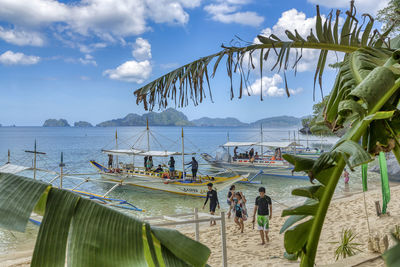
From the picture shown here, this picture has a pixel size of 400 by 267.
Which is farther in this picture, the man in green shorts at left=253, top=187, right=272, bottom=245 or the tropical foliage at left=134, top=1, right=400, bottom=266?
the man in green shorts at left=253, top=187, right=272, bottom=245

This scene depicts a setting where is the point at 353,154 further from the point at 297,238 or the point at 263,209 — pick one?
the point at 263,209

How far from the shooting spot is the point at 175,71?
2.73 metres

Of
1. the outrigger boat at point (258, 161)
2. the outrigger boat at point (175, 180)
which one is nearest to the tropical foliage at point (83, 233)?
the outrigger boat at point (175, 180)

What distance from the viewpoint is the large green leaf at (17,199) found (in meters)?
0.71

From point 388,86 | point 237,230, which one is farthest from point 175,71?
point 237,230

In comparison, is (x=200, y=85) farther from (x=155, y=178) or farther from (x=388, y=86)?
(x=155, y=178)

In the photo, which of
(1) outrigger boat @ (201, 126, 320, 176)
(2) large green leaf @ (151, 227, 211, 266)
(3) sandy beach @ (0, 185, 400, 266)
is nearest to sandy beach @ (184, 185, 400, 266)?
(3) sandy beach @ (0, 185, 400, 266)

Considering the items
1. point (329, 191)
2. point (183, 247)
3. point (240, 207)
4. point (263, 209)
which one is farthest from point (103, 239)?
point (240, 207)

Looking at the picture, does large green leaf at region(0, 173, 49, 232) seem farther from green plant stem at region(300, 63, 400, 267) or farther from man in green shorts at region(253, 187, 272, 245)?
man in green shorts at region(253, 187, 272, 245)

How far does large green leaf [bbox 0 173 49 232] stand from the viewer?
0.71 m

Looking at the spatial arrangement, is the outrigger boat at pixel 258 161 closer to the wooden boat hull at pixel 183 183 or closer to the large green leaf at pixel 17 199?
the wooden boat hull at pixel 183 183

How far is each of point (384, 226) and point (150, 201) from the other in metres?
13.0

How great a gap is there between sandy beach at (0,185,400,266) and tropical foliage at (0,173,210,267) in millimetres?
5473

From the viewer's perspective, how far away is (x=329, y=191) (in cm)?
143
